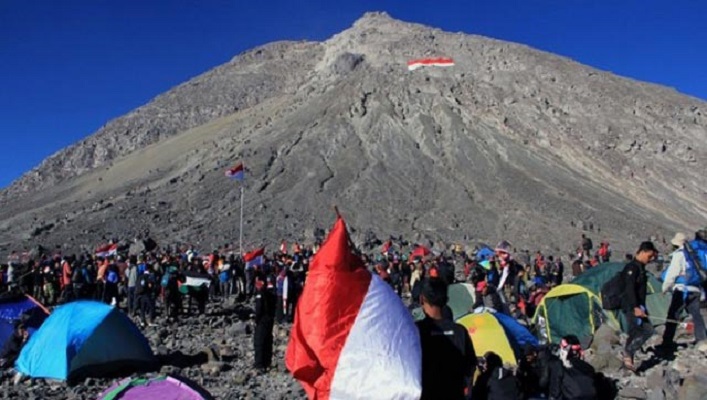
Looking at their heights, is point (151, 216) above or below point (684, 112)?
below

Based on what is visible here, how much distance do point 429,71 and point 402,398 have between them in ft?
217

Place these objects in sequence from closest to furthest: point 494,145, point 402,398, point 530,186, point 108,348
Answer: point 402,398 → point 108,348 → point 530,186 → point 494,145

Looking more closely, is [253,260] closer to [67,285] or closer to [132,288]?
[67,285]

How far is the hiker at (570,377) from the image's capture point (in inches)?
302

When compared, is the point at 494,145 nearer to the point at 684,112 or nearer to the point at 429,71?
the point at 429,71

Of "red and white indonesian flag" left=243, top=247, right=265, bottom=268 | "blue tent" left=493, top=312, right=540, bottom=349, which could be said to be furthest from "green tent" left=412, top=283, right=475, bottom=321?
"red and white indonesian flag" left=243, top=247, right=265, bottom=268

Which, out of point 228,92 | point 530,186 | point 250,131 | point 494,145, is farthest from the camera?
point 228,92

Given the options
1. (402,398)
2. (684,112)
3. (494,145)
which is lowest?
(402,398)

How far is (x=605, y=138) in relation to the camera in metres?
60.4

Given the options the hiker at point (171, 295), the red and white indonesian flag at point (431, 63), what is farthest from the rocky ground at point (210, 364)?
the red and white indonesian flag at point (431, 63)

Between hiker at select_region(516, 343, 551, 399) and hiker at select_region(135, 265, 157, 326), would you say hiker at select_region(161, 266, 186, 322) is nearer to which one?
hiker at select_region(135, 265, 157, 326)

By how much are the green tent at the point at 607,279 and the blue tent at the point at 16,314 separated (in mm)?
10966

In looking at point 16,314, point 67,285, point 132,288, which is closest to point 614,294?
point 16,314

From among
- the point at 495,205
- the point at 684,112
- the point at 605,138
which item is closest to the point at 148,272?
the point at 495,205
